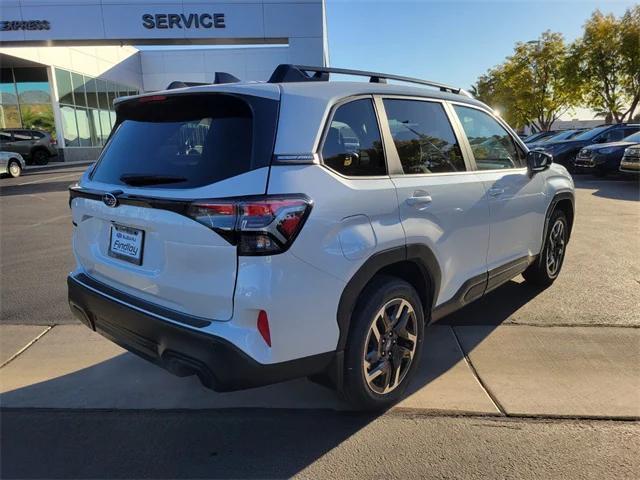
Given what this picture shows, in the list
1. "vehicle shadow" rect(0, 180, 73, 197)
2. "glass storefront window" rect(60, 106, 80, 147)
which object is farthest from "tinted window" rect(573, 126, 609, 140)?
"glass storefront window" rect(60, 106, 80, 147)

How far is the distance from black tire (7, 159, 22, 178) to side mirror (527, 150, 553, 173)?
753 inches

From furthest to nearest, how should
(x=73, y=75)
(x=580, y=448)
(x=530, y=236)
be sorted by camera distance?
1. (x=73, y=75)
2. (x=530, y=236)
3. (x=580, y=448)

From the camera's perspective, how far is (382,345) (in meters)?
2.89

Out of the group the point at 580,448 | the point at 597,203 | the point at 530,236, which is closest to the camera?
the point at 580,448

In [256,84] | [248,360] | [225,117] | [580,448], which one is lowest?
[580,448]

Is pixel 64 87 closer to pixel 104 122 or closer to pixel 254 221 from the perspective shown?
pixel 104 122

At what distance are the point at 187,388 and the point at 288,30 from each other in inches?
618

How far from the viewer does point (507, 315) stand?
4484mm

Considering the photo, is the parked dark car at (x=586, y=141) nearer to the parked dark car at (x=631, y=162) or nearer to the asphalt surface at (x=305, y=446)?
the parked dark car at (x=631, y=162)

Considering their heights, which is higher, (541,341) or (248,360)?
(248,360)

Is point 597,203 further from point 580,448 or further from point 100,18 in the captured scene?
point 100,18

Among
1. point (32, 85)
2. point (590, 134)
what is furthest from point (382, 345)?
point (32, 85)

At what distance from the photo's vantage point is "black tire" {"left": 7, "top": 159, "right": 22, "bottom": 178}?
18.0 metres

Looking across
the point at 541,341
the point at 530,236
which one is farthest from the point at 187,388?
the point at 530,236
